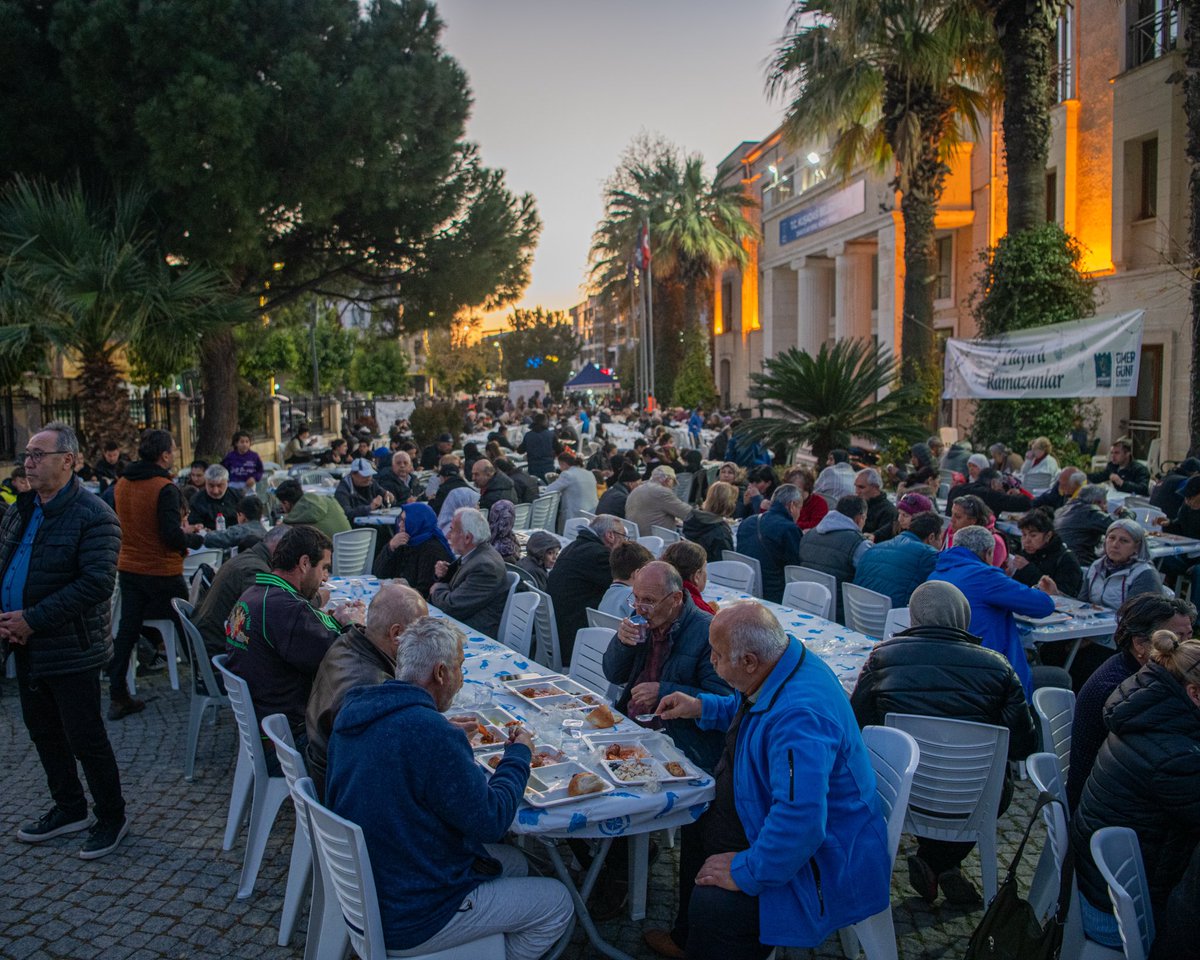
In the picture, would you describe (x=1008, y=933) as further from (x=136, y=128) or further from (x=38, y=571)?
(x=136, y=128)

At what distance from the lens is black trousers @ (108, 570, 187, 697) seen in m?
6.48

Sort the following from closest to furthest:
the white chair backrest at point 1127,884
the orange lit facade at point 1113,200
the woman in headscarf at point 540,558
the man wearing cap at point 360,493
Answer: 1. the white chair backrest at point 1127,884
2. the woman in headscarf at point 540,558
3. the man wearing cap at point 360,493
4. the orange lit facade at point 1113,200

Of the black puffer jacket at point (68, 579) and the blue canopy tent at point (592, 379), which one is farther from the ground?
the blue canopy tent at point (592, 379)

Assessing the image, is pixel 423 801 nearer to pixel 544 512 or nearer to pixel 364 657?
pixel 364 657

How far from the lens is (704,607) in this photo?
4.59 m

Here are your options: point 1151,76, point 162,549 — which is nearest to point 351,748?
point 162,549

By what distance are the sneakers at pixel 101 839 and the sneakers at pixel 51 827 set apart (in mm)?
178

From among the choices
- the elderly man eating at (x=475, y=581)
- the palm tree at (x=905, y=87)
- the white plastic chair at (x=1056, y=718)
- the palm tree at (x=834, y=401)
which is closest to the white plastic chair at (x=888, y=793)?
the white plastic chair at (x=1056, y=718)

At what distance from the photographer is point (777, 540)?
7.38 m

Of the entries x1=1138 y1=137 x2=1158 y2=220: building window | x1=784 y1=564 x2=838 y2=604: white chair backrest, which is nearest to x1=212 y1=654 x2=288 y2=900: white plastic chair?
x1=784 y1=564 x2=838 y2=604: white chair backrest

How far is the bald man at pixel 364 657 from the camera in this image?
338cm

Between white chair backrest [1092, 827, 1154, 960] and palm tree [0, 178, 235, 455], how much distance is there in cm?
1181

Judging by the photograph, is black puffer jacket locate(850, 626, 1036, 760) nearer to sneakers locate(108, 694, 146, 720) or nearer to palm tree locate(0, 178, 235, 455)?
sneakers locate(108, 694, 146, 720)

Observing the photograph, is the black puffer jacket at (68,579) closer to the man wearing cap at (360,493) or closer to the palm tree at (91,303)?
the man wearing cap at (360,493)
